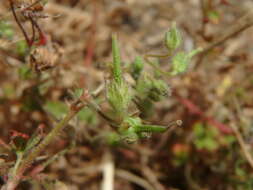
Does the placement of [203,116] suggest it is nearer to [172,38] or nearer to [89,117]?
[89,117]

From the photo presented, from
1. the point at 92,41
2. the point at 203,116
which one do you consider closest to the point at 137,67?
the point at 203,116

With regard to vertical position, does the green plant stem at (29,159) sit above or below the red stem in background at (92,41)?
below

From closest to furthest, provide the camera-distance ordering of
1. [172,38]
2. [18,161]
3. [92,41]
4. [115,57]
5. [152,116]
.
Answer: [115,57] < [18,161] < [172,38] < [152,116] < [92,41]

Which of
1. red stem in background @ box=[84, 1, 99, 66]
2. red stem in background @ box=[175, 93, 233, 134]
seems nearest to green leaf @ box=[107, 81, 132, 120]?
red stem in background @ box=[175, 93, 233, 134]

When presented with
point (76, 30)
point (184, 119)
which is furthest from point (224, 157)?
point (76, 30)

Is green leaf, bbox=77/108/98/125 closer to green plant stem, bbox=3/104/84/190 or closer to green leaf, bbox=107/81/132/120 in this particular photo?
green plant stem, bbox=3/104/84/190

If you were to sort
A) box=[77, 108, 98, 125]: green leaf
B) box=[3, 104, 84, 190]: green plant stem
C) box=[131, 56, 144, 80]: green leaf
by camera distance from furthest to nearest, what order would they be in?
box=[77, 108, 98, 125]: green leaf < box=[131, 56, 144, 80]: green leaf < box=[3, 104, 84, 190]: green plant stem

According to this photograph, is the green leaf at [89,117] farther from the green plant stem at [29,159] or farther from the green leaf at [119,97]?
the green leaf at [119,97]

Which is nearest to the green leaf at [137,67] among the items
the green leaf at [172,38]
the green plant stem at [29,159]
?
the green leaf at [172,38]

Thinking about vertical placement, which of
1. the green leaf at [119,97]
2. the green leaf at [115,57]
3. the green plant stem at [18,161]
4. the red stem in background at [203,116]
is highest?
the red stem in background at [203,116]
